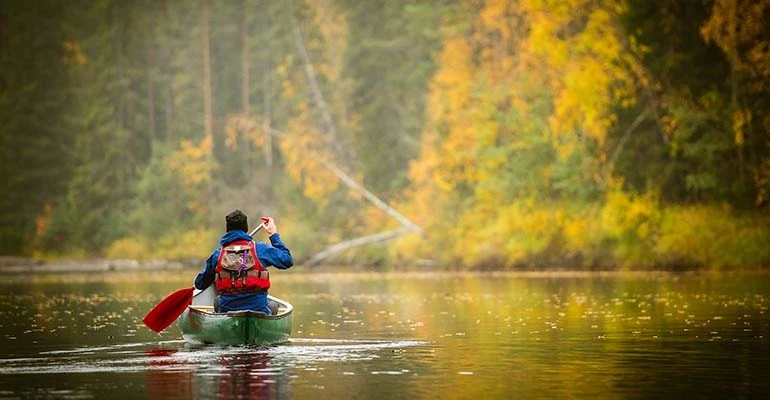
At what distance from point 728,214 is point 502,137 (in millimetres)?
14471

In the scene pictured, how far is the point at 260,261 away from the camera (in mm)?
21062

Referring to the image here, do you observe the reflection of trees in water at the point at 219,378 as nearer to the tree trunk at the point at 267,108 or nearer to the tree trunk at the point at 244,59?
the tree trunk at the point at 267,108

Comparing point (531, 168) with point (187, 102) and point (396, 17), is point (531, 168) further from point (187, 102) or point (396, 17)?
point (187, 102)

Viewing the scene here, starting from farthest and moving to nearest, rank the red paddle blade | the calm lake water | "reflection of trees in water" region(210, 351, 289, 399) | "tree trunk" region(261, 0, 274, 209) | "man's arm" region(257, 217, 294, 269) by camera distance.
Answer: "tree trunk" region(261, 0, 274, 209) → the red paddle blade → "man's arm" region(257, 217, 294, 269) → the calm lake water → "reflection of trees in water" region(210, 351, 289, 399)

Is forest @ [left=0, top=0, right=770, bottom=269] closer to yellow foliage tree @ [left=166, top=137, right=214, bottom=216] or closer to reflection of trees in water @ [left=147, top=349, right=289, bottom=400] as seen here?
yellow foliage tree @ [left=166, top=137, right=214, bottom=216]

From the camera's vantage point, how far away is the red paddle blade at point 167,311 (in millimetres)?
22097

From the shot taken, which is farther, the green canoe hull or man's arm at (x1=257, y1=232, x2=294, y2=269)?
man's arm at (x1=257, y1=232, x2=294, y2=269)

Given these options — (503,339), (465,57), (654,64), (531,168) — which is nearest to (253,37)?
(465,57)

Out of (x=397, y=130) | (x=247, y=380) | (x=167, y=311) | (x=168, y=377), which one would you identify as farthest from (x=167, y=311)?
(x=397, y=130)

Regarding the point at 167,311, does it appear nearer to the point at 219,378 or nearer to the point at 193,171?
the point at 219,378

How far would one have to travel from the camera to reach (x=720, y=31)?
4481 centimetres

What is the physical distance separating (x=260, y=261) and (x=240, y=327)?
945mm

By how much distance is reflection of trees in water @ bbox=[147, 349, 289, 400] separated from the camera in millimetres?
15250

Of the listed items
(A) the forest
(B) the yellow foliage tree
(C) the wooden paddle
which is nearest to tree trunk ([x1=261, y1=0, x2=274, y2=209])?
(A) the forest
